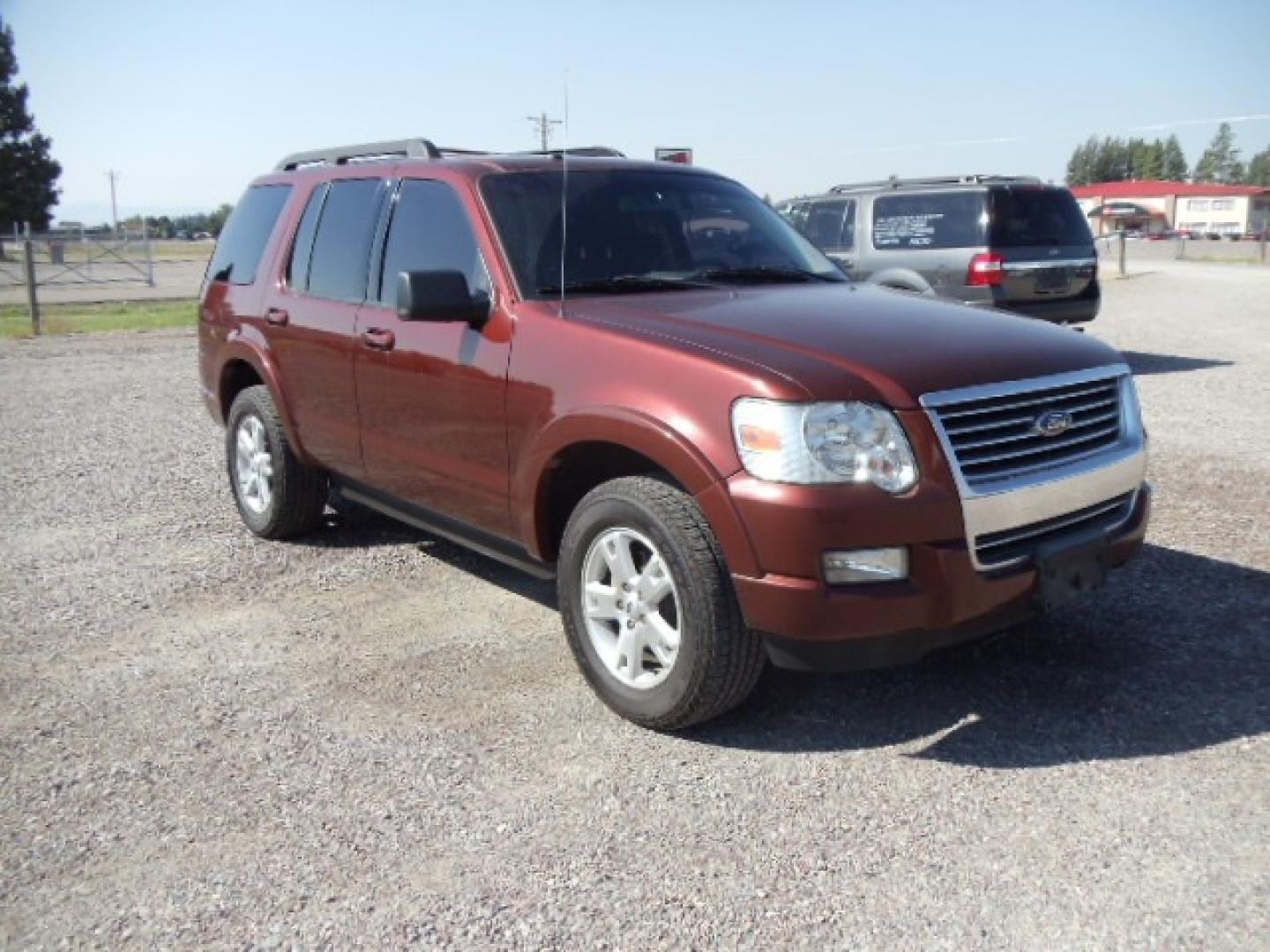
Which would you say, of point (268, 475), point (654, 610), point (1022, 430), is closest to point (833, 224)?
point (268, 475)

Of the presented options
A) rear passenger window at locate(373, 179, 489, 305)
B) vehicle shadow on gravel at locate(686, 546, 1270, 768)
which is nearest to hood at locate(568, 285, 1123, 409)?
rear passenger window at locate(373, 179, 489, 305)

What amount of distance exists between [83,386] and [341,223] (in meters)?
8.34

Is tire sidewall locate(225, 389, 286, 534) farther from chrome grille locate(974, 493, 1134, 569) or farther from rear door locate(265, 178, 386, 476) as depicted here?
chrome grille locate(974, 493, 1134, 569)

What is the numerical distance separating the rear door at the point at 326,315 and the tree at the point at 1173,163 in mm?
164327

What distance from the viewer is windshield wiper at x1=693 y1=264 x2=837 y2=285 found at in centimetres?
463

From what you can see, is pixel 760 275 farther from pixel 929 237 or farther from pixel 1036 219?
pixel 1036 219

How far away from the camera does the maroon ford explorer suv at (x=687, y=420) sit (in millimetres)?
3307

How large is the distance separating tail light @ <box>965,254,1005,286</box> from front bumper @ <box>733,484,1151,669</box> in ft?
27.5

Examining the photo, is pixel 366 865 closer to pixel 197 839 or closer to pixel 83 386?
pixel 197 839

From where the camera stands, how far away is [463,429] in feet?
14.5

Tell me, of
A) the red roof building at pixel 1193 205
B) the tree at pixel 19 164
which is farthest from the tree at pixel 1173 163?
the tree at pixel 19 164

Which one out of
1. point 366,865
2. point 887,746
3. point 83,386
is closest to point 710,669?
point 887,746

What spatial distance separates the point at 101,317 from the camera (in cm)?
2073

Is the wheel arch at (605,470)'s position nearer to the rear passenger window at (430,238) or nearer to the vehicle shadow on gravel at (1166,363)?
the rear passenger window at (430,238)
